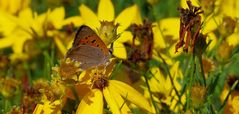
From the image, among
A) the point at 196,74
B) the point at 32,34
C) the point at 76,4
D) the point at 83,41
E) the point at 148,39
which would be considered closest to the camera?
the point at 83,41

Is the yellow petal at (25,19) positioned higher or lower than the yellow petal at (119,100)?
higher

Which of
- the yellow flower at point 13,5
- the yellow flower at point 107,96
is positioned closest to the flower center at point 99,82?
the yellow flower at point 107,96

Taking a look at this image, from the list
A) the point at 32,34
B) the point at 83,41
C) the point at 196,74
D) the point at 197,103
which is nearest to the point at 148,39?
the point at 196,74

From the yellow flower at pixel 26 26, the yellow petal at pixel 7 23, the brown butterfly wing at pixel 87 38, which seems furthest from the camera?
the yellow petal at pixel 7 23

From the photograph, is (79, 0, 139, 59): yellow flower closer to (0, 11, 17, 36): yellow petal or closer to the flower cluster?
the flower cluster

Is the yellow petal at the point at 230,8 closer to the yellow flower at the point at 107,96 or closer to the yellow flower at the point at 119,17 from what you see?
the yellow flower at the point at 119,17

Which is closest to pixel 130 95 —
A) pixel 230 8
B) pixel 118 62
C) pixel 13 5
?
pixel 118 62

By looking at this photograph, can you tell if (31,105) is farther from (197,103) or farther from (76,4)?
(76,4)
